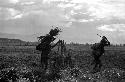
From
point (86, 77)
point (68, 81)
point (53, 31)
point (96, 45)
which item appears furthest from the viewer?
point (96, 45)

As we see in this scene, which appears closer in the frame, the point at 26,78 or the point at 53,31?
the point at 26,78

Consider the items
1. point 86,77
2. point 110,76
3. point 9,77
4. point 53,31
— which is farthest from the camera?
point 53,31

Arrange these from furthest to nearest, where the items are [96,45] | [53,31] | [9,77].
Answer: [96,45]
[53,31]
[9,77]

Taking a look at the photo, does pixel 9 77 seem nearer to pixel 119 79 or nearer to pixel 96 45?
pixel 119 79

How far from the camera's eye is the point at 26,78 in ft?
60.6

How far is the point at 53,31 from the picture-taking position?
27047 millimetres

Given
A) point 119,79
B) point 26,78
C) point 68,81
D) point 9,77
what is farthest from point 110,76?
point 9,77

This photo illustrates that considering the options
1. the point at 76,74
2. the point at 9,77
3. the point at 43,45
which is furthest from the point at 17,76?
the point at 43,45

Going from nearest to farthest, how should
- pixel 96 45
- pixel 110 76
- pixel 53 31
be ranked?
pixel 110 76
pixel 53 31
pixel 96 45

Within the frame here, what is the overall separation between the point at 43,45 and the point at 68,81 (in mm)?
9221

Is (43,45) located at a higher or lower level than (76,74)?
higher

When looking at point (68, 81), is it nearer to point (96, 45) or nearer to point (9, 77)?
point (9, 77)

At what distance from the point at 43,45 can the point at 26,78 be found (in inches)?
350

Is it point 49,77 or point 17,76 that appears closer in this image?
point 17,76
